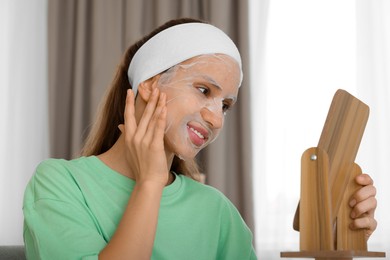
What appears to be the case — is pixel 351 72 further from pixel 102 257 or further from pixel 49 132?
pixel 102 257

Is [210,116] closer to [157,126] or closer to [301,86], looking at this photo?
[157,126]

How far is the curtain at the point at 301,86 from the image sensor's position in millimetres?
3377

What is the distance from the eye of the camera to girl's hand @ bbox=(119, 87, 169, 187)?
1.12m

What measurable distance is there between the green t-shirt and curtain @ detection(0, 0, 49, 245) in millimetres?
2281

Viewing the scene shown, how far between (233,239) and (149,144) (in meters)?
0.41

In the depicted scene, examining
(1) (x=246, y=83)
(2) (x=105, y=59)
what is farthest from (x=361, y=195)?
(2) (x=105, y=59)

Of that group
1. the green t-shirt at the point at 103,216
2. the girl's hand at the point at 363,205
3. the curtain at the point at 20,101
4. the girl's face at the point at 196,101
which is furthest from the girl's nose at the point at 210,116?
the curtain at the point at 20,101

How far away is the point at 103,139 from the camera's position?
1479 millimetres

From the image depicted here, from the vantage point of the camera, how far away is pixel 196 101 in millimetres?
1271

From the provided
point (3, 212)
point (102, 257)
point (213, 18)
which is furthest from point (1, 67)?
point (102, 257)

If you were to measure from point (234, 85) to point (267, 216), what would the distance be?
2207mm

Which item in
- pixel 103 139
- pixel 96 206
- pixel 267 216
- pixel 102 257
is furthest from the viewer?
pixel 267 216

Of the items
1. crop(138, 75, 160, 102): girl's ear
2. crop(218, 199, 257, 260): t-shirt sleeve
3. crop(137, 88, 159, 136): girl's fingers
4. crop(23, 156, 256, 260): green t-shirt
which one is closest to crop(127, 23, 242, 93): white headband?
crop(138, 75, 160, 102): girl's ear

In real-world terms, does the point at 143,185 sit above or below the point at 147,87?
below
